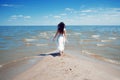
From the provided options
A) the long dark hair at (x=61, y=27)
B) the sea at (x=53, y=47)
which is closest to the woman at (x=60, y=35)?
the long dark hair at (x=61, y=27)

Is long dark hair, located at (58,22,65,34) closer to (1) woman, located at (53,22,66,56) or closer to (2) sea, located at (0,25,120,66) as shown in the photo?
(1) woman, located at (53,22,66,56)

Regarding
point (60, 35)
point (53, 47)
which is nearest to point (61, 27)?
point (60, 35)

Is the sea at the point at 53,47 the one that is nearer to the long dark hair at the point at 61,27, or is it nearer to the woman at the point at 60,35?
the woman at the point at 60,35

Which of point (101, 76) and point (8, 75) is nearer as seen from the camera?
point (101, 76)

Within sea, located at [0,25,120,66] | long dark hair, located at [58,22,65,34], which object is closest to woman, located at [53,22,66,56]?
long dark hair, located at [58,22,65,34]

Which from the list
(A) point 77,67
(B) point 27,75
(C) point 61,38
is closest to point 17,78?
(B) point 27,75

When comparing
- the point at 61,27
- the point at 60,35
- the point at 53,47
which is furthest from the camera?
the point at 53,47

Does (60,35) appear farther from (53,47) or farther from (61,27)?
(53,47)

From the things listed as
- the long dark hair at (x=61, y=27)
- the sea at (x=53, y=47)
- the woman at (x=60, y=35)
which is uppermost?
the long dark hair at (x=61, y=27)

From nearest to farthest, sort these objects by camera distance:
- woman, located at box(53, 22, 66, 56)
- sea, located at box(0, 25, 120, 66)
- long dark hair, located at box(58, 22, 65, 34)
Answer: long dark hair, located at box(58, 22, 65, 34)
woman, located at box(53, 22, 66, 56)
sea, located at box(0, 25, 120, 66)

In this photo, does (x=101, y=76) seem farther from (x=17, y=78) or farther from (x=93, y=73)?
(x=17, y=78)

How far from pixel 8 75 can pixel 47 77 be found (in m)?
2.60

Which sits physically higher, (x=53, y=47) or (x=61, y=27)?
(x=61, y=27)

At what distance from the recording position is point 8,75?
28.9 ft
